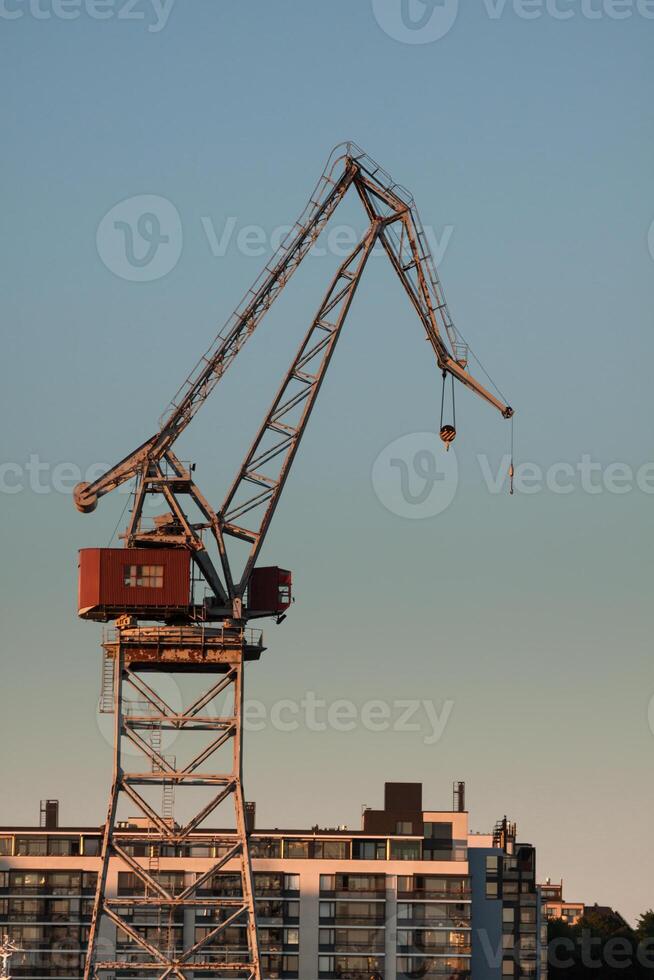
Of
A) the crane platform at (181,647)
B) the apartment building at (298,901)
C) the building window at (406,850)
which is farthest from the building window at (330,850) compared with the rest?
the crane platform at (181,647)

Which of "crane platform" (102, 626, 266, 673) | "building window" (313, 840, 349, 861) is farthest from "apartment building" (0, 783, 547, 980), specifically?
"crane platform" (102, 626, 266, 673)

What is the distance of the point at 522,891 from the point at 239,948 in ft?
87.2

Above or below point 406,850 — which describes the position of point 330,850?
below

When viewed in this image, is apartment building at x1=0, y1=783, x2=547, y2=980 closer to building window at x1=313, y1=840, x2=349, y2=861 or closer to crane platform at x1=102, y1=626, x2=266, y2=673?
building window at x1=313, y1=840, x2=349, y2=861

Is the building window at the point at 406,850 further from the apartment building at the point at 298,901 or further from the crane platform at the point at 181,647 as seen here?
the crane platform at the point at 181,647

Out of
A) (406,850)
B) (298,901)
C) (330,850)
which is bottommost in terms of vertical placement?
(298,901)

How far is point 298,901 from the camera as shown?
182 m

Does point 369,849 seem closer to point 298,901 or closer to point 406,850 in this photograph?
point 406,850

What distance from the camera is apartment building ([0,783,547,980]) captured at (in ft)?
586

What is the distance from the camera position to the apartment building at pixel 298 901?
586 ft

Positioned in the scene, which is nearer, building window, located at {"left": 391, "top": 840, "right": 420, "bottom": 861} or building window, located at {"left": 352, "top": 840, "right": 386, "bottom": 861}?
building window, located at {"left": 352, "top": 840, "right": 386, "bottom": 861}

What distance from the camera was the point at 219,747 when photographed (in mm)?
125812

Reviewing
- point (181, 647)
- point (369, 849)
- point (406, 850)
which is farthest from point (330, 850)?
point (181, 647)

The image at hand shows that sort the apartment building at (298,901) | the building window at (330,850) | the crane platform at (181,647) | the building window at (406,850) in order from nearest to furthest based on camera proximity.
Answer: the crane platform at (181,647) → the apartment building at (298,901) → the building window at (330,850) → the building window at (406,850)
